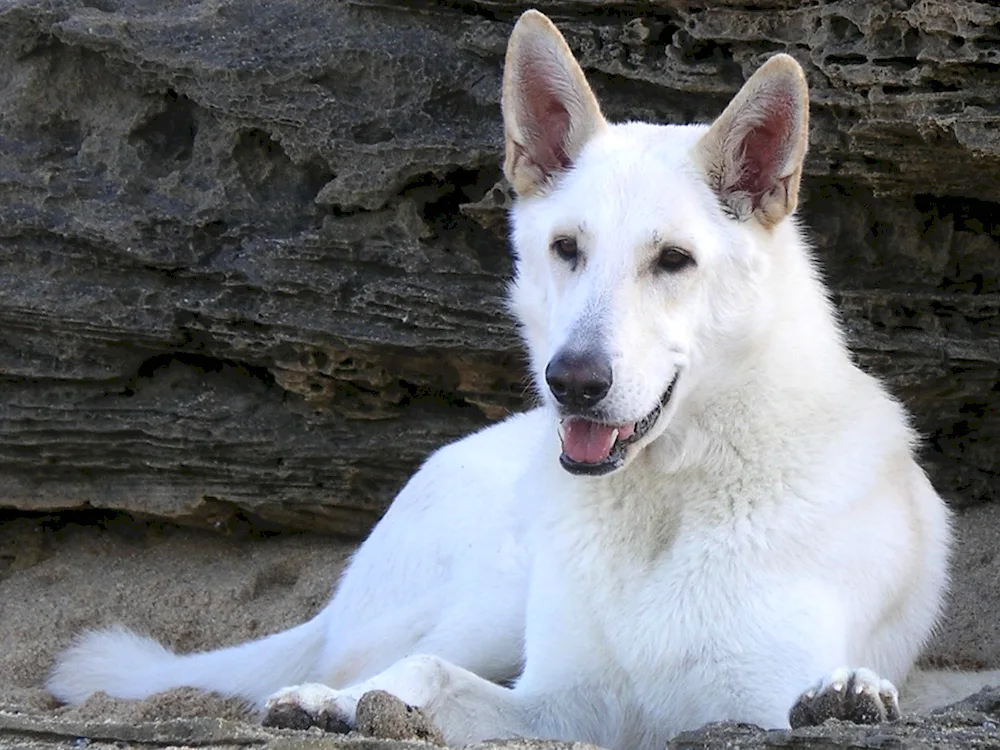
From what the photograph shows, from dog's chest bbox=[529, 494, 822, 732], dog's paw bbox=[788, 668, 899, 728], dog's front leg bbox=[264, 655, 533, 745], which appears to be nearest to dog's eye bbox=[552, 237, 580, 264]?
dog's chest bbox=[529, 494, 822, 732]

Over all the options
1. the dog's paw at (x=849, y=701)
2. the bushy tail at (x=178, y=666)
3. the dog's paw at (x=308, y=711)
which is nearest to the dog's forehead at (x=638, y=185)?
the dog's paw at (x=849, y=701)

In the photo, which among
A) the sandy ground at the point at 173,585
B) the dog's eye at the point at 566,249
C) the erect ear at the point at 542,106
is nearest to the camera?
the dog's eye at the point at 566,249

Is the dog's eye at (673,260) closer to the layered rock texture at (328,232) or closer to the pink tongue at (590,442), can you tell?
the pink tongue at (590,442)

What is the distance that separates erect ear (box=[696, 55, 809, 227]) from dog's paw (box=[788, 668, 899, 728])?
128 centimetres

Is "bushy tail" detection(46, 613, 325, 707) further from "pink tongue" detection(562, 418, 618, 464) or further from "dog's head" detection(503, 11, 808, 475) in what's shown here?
"pink tongue" detection(562, 418, 618, 464)

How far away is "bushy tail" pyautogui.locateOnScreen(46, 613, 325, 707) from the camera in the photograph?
4.82 metres

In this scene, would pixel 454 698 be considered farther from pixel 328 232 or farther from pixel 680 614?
pixel 328 232

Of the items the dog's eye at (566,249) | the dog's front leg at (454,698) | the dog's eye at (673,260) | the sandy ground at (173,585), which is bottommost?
the sandy ground at (173,585)

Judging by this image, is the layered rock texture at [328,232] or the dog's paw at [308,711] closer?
the dog's paw at [308,711]

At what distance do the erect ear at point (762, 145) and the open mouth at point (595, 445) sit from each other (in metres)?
0.66

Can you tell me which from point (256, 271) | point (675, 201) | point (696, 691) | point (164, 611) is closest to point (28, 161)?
point (256, 271)

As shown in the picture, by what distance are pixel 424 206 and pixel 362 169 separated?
33 cm

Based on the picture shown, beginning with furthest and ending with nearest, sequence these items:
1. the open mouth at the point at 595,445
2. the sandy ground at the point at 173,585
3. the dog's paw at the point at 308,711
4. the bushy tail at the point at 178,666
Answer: the sandy ground at the point at 173,585 → the bushy tail at the point at 178,666 → the open mouth at the point at 595,445 → the dog's paw at the point at 308,711

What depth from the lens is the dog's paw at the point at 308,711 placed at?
10.7ft
